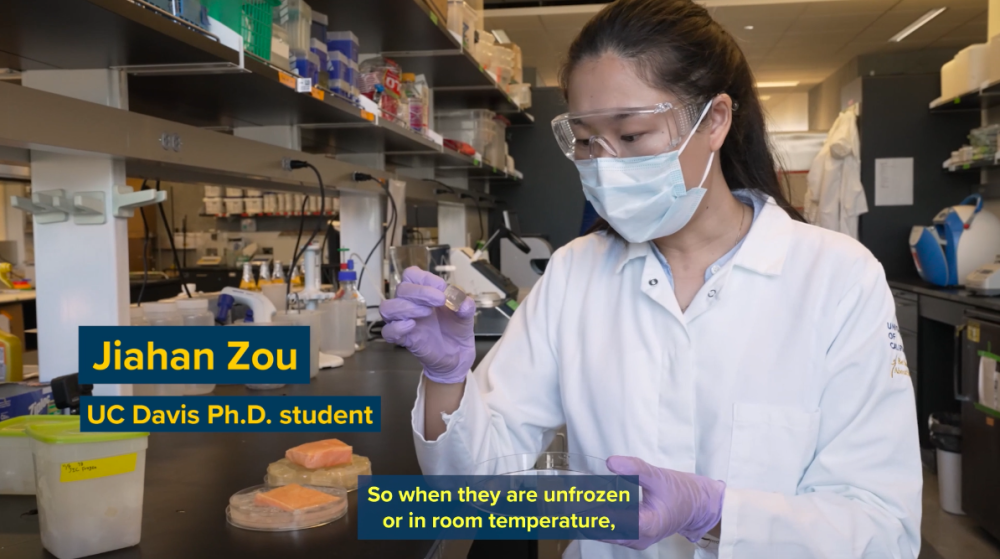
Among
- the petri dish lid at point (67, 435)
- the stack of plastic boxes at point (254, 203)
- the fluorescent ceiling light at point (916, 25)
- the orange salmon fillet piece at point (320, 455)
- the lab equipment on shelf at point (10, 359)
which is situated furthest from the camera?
the stack of plastic boxes at point (254, 203)

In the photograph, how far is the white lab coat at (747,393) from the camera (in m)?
1.09

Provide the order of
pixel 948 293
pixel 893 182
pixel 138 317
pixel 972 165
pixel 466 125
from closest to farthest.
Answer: pixel 138 317
pixel 948 293
pixel 466 125
pixel 972 165
pixel 893 182

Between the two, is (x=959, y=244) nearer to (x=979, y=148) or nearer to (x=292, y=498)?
(x=979, y=148)

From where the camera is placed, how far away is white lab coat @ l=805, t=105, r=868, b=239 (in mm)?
6027

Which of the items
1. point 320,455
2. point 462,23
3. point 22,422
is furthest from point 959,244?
point 22,422

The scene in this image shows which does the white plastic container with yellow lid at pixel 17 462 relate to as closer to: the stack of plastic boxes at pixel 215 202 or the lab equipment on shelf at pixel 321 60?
the lab equipment on shelf at pixel 321 60

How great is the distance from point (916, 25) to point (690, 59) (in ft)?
27.3

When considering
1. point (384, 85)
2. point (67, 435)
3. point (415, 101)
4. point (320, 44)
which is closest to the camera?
point (67, 435)

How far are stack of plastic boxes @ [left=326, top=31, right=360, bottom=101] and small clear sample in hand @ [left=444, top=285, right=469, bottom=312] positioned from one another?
4.16 feet

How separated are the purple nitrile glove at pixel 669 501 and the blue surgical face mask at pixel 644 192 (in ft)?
1.48

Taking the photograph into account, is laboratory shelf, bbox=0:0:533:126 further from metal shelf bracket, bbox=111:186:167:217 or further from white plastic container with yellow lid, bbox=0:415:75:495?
white plastic container with yellow lid, bbox=0:415:75:495

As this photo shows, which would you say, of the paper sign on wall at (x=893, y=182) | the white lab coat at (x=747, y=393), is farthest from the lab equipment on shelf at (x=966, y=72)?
the white lab coat at (x=747, y=393)

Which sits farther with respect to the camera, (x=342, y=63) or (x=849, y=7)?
(x=849, y=7)

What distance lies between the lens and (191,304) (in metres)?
1.98
